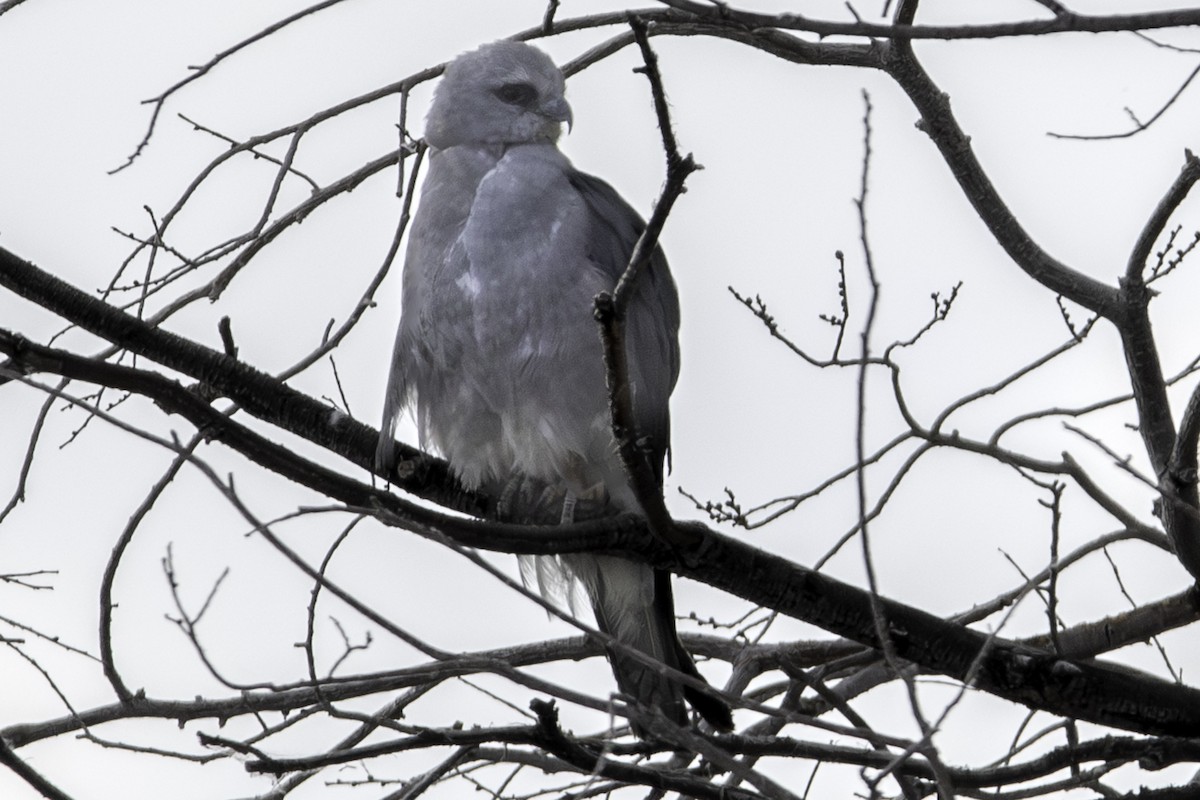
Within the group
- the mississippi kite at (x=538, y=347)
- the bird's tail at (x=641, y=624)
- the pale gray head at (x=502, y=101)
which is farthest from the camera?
the pale gray head at (x=502, y=101)

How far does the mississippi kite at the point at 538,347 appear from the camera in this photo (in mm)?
3705

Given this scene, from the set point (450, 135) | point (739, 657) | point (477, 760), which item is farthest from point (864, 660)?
point (450, 135)

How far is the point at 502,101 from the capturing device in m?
4.36

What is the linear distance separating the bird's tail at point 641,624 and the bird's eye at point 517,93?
4.72 ft

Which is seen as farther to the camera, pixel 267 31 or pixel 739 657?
pixel 739 657

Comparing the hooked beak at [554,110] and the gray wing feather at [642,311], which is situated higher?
the hooked beak at [554,110]

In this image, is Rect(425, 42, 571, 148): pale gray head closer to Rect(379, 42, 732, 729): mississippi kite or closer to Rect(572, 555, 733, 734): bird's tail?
Rect(379, 42, 732, 729): mississippi kite

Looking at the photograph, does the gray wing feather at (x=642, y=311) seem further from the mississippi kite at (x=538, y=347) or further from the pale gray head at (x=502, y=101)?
the pale gray head at (x=502, y=101)

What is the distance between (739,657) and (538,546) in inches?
54.0

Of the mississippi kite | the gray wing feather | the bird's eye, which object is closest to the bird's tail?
the mississippi kite

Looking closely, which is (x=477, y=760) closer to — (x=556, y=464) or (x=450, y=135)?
(x=556, y=464)

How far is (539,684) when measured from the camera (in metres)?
2.31

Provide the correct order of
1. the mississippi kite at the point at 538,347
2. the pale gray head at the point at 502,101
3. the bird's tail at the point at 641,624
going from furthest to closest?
the pale gray head at the point at 502,101 → the bird's tail at the point at 641,624 → the mississippi kite at the point at 538,347

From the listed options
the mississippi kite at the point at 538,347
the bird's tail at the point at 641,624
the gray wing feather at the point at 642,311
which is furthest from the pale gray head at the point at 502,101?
the bird's tail at the point at 641,624
